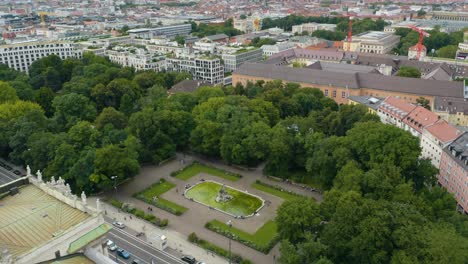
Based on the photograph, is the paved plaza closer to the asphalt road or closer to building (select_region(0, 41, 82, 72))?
the asphalt road

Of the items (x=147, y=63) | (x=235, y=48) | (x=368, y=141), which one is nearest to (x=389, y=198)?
(x=368, y=141)

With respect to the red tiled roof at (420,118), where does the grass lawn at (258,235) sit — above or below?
below

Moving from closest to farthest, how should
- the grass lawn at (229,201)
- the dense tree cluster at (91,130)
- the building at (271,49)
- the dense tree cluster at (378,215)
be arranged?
the dense tree cluster at (378,215) < the grass lawn at (229,201) < the dense tree cluster at (91,130) < the building at (271,49)

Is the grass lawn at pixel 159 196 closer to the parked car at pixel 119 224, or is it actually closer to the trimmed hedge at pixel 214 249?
the parked car at pixel 119 224

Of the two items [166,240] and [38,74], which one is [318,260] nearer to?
[166,240]

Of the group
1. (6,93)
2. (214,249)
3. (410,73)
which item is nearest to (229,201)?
(214,249)

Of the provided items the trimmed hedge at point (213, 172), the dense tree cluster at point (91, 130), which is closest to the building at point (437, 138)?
the trimmed hedge at point (213, 172)

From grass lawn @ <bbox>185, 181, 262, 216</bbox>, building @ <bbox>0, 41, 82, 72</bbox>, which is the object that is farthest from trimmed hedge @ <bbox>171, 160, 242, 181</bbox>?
building @ <bbox>0, 41, 82, 72</bbox>
